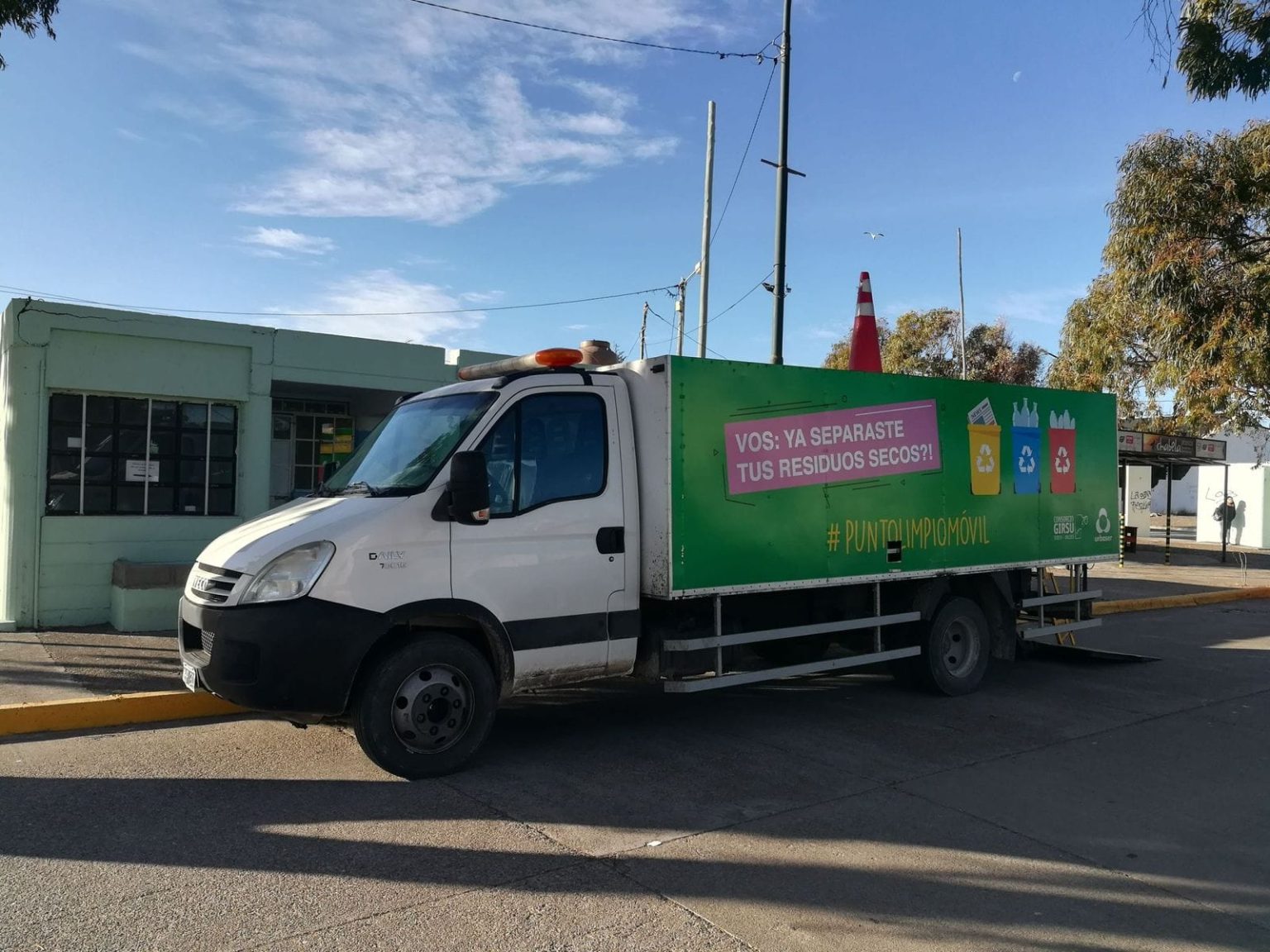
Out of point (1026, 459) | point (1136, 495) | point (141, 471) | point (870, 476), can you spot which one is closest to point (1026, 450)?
point (1026, 459)

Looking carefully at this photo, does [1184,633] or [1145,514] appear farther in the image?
[1145,514]

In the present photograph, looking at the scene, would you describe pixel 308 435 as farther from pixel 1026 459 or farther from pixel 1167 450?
pixel 1167 450

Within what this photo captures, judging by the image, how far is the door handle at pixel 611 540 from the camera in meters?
6.44

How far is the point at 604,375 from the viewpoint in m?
6.75

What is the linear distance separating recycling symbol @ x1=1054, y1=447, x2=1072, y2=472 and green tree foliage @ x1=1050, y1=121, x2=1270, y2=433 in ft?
34.2

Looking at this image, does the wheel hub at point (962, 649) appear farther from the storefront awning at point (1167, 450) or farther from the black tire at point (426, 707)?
the storefront awning at point (1167, 450)

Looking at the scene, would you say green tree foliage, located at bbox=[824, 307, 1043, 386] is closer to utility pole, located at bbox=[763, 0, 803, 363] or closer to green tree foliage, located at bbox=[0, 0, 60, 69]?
utility pole, located at bbox=[763, 0, 803, 363]

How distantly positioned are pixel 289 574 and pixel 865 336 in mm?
6074

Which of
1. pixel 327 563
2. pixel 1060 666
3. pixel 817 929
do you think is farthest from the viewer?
pixel 1060 666

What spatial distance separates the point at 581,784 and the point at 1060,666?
6587 millimetres

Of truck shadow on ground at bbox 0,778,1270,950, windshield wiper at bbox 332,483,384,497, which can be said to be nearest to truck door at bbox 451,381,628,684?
windshield wiper at bbox 332,483,384,497

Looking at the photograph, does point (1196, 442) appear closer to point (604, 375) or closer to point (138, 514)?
point (604, 375)

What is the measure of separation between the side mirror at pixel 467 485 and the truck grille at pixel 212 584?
51.1 inches

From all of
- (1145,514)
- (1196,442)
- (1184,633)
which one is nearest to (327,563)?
(1184,633)
